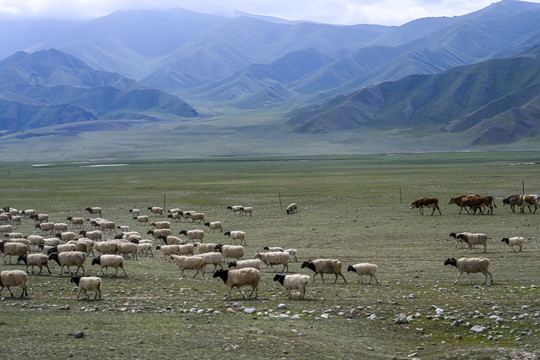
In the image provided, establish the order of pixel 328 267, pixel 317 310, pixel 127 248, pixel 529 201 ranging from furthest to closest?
pixel 529 201 < pixel 127 248 < pixel 328 267 < pixel 317 310

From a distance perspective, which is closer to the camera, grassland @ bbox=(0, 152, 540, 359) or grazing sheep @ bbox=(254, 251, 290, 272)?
grassland @ bbox=(0, 152, 540, 359)

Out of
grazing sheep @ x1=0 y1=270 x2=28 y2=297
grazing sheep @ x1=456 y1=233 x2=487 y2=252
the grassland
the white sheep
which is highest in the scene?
grazing sheep @ x1=0 y1=270 x2=28 y2=297

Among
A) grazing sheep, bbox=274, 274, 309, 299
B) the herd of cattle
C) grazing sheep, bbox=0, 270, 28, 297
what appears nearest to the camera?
grazing sheep, bbox=0, 270, 28, 297

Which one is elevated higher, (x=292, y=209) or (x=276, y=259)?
(x=292, y=209)

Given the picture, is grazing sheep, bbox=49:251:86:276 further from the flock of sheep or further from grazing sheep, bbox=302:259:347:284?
grazing sheep, bbox=302:259:347:284

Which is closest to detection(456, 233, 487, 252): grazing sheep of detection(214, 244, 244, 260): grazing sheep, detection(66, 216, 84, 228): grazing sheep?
detection(214, 244, 244, 260): grazing sheep

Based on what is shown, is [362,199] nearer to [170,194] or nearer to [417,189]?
[417,189]

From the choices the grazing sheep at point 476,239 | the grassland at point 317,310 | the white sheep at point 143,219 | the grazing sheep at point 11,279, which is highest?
the grazing sheep at point 11,279

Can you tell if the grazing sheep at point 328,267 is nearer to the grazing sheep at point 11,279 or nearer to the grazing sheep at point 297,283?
the grazing sheep at point 297,283

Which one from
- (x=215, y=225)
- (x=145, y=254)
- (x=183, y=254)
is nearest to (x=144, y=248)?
(x=145, y=254)

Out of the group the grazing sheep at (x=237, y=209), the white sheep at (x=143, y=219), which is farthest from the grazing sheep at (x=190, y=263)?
the grazing sheep at (x=237, y=209)

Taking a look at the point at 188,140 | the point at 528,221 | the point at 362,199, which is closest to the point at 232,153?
the point at 188,140

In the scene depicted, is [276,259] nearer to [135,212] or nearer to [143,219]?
[143,219]

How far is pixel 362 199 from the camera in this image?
48.0 metres
